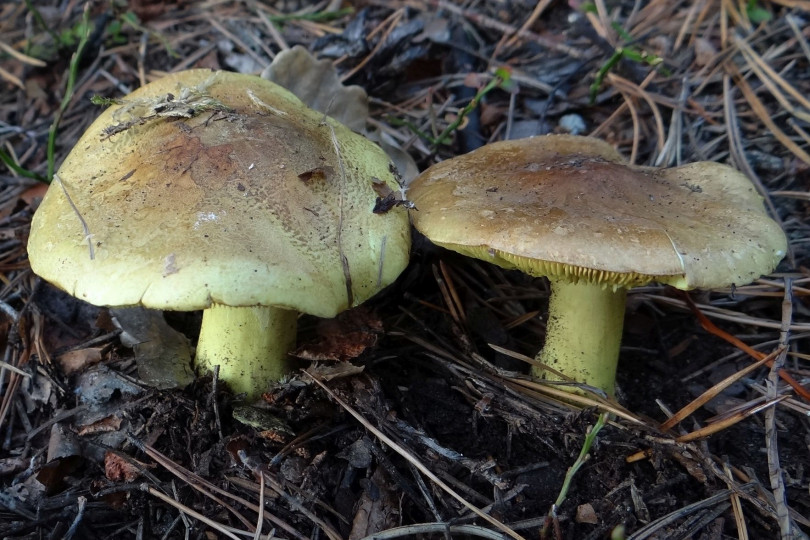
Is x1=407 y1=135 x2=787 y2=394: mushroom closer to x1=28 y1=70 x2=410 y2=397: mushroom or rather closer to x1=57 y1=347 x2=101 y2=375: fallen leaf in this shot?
x1=28 y1=70 x2=410 y2=397: mushroom

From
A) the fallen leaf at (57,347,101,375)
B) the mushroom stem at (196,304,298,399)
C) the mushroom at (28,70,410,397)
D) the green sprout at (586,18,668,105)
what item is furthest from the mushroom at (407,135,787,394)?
the fallen leaf at (57,347,101,375)

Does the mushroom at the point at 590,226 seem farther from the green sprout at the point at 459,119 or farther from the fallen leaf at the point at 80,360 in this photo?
the fallen leaf at the point at 80,360

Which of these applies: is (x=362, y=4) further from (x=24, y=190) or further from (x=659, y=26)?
(x=24, y=190)

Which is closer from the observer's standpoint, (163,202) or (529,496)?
(163,202)

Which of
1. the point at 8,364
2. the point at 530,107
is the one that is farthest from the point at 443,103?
the point at 8,364

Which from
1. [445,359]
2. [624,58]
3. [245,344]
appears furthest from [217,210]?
[624,58]

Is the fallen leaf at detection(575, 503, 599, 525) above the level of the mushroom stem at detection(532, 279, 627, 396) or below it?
below

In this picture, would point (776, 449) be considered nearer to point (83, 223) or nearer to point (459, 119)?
point (459, 119)
